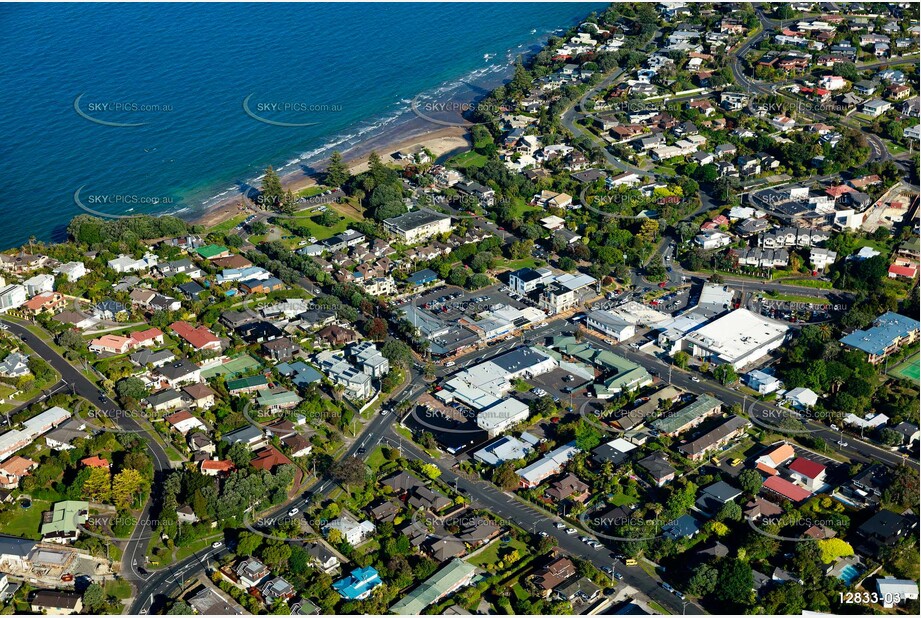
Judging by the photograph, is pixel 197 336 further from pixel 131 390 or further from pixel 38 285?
pixel 38 285

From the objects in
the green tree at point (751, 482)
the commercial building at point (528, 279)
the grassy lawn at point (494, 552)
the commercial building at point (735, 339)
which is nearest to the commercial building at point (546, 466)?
the grassy lawn at point (494, 552)

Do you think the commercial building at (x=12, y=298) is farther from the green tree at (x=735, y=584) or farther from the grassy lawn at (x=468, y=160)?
the green tree at (x=735, y=584)

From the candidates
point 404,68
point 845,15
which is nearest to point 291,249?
point 404,68

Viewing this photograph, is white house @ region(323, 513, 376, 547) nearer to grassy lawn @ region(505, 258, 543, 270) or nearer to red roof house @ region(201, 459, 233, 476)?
red roof house @ region(201, 459, 233, 476)

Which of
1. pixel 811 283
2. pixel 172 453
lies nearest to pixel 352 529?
pixel 172 453

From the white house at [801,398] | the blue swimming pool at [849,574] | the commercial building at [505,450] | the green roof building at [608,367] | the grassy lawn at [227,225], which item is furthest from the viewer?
the grassy lawn at [227,225]

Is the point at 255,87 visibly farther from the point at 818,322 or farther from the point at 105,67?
the point at 818,322
